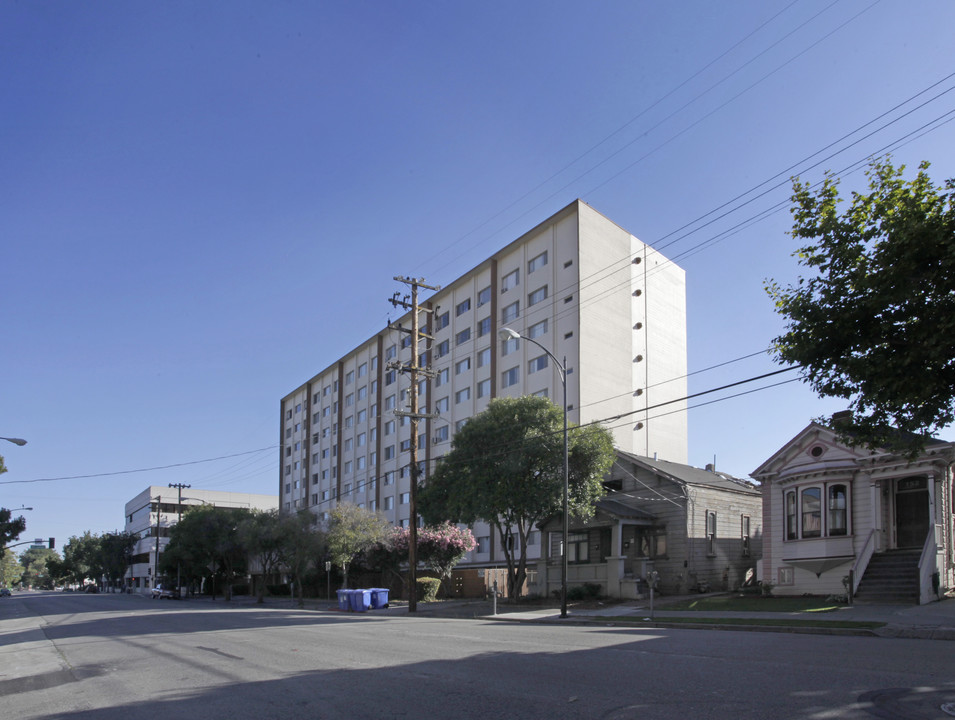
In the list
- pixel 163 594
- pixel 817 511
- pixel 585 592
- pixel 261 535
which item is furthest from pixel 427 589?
pixel 163 594

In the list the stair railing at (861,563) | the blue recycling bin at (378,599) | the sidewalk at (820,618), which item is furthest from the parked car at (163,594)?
the stair railing at (861,563)

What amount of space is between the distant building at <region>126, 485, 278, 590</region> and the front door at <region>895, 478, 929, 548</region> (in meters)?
103

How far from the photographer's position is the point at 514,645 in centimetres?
1445

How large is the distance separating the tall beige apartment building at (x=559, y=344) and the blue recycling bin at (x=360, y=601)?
40.1ft

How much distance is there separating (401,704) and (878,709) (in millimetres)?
4875

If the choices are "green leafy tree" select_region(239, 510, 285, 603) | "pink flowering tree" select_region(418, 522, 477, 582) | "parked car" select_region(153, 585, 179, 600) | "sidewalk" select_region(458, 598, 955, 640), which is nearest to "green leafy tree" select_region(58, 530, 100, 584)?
"parked car" select_region(153, 585, 179, 600)

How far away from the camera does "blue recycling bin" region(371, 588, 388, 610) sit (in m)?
38.0

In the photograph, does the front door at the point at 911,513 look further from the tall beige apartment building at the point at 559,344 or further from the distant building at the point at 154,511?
the distant building at the point at 154,511

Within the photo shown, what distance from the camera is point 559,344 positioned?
4731cm

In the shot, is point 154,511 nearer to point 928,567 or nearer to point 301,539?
point 301,539

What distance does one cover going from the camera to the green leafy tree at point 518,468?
30984 mm

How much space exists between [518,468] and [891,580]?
1345 centimetres

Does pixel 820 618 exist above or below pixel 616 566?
above

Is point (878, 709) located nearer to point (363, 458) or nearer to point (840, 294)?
point (840, 294)
